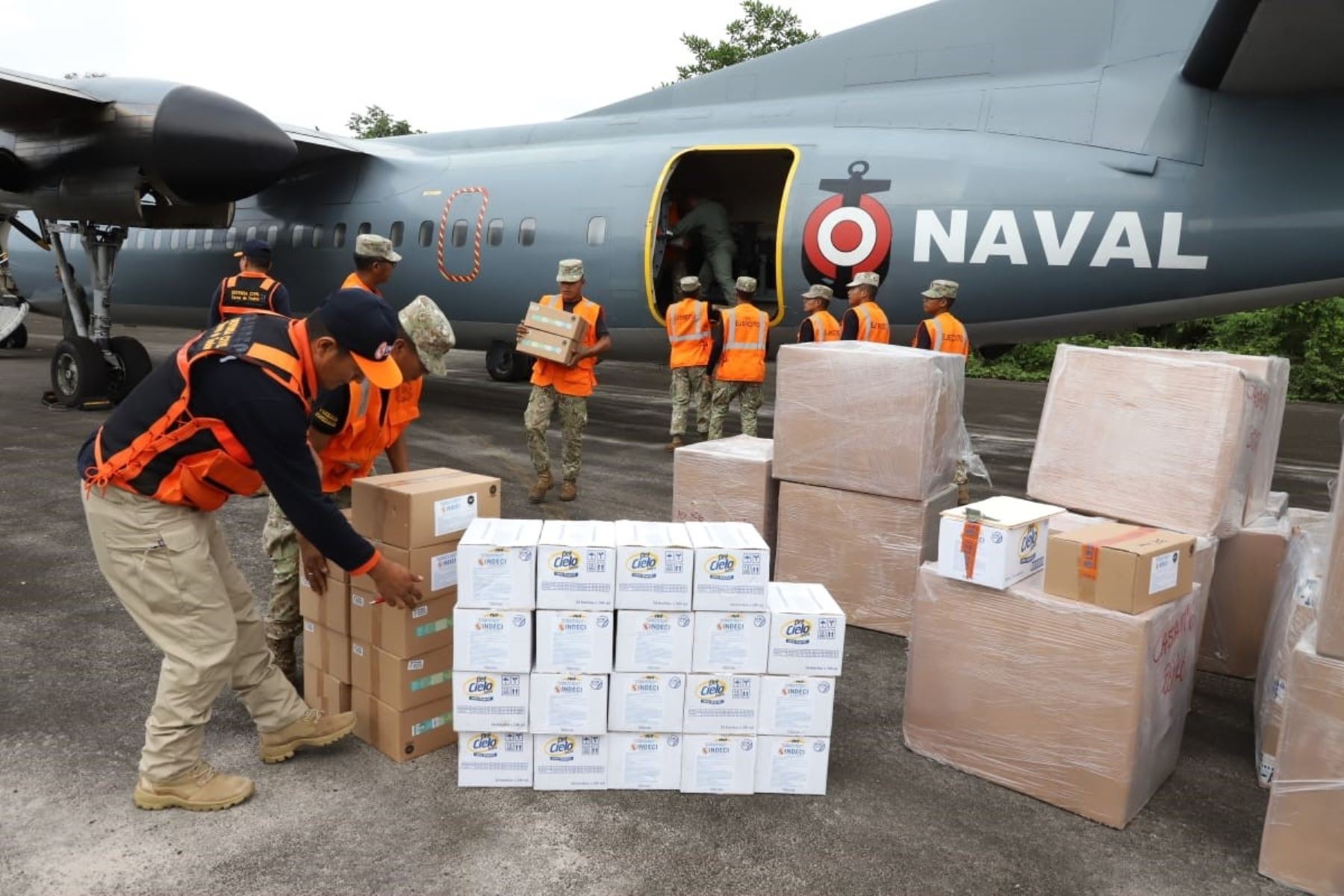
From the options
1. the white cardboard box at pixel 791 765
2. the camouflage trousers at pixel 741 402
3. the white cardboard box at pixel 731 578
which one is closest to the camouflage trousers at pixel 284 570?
the white cardboard box at pixel 731 578

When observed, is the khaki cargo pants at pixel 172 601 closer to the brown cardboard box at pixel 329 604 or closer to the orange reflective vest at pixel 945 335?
the brown cardboard box at pixel 329 604

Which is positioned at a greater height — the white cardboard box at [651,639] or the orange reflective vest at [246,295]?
the orange reflective vest at [246,295]

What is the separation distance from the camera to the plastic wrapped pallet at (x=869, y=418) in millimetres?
4973

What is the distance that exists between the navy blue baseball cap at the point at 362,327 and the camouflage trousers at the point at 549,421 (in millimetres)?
4678

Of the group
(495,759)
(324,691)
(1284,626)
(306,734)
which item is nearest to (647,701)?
(495,759)

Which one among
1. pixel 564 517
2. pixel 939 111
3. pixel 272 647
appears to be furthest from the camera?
pixel 939 111

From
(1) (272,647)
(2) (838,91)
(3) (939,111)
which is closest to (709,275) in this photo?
(2) (838,91)

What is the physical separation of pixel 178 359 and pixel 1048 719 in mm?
3381

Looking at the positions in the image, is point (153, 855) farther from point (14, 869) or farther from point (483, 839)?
point (483, 839)

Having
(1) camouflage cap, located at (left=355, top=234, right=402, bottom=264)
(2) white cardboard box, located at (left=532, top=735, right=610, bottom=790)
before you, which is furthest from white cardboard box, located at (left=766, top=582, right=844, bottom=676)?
(1) camouflage cap, located at (left=355, top=234, right=402, bottom=264)

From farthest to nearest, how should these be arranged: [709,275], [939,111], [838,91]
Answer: [709,275] → [838,91] → [939,111]

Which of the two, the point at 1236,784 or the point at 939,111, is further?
the point at 939,111

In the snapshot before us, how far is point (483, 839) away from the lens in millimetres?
3172

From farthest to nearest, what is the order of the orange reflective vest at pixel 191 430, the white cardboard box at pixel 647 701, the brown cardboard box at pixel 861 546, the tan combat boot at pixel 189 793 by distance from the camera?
the brown cardboard box at pixel 861 546 < the white cardboard box at pixel 647 701 < the tan combat boot at pixel 189 793 < the orange reflective vest at pixel 191 430
